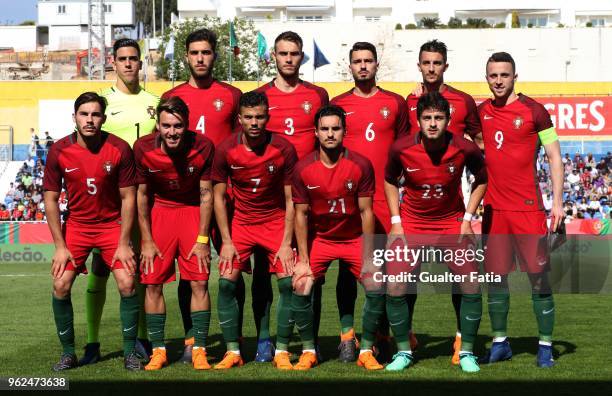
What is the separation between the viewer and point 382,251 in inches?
332

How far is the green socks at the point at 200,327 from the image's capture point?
8406 mm

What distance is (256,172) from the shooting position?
8.39 metres

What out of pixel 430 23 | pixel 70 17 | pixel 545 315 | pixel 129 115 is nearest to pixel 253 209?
pixel 129 115

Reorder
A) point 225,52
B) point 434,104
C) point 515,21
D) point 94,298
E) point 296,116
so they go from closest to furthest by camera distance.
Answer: point 434,104 → point 296,116 → point 94,298 → point 225,52 → point 515,21

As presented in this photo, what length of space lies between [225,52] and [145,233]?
50.2 m

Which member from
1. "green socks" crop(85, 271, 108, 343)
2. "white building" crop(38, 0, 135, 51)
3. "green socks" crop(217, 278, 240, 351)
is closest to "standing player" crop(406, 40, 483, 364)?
"green socks" crop(217, 278, 240, 351)

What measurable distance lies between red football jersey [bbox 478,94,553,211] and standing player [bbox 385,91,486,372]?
1.34ft

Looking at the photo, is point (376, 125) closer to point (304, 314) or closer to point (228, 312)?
point (304, 314)

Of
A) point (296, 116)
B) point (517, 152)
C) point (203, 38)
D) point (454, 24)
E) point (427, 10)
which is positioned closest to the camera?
point (517, 152)

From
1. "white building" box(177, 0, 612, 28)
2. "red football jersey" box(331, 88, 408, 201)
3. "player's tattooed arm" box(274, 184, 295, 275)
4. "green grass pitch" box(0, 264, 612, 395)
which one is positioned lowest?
"green grass pitch" box(0, 264, 612, 395)

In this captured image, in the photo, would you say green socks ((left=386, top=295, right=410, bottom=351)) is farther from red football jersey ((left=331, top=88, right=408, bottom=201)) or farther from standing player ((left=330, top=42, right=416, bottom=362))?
red football jersey ((left=331, top=88, right=408, bottom=201))

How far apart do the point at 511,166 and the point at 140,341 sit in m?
3.58

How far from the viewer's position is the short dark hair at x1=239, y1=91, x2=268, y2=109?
8.24m

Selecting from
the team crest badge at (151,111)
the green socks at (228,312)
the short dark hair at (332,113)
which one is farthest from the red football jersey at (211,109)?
the green socks at (228,312)
